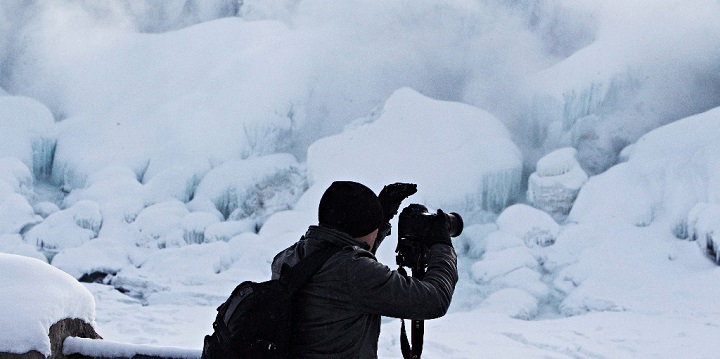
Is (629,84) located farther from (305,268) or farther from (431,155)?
(305,268)

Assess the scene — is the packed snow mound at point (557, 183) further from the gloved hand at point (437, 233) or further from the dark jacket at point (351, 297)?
the dark jacket at point (351, 297)

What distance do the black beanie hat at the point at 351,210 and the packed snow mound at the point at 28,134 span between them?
69.2 feet

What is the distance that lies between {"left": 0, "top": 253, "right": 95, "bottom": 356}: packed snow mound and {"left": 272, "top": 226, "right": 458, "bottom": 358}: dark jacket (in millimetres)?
1076

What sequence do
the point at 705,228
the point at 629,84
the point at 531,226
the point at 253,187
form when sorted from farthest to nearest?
the point at 253,187
the point at 629,84
the point at 531,226
the point at 705,228

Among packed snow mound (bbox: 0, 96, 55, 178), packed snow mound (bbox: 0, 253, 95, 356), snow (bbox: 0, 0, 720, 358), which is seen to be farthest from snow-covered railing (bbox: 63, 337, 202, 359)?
packed snow mound (bbox: 0, 96, 55, 178)

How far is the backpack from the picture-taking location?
139 cm

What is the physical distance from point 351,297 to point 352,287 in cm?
3

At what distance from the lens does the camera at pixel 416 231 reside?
1647 millimetres

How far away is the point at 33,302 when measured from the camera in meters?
2.18

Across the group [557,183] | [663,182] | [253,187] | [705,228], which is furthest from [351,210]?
[253,187]

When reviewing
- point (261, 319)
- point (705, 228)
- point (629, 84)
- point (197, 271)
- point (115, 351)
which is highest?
point (629, 84)

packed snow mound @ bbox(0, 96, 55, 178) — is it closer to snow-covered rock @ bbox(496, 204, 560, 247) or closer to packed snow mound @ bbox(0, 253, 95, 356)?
snow-covered rock @ bbox(496, 204, 560, 247)

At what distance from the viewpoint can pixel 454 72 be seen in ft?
78.7

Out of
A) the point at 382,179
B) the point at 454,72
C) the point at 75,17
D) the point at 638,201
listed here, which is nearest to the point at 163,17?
the point at 75,17
